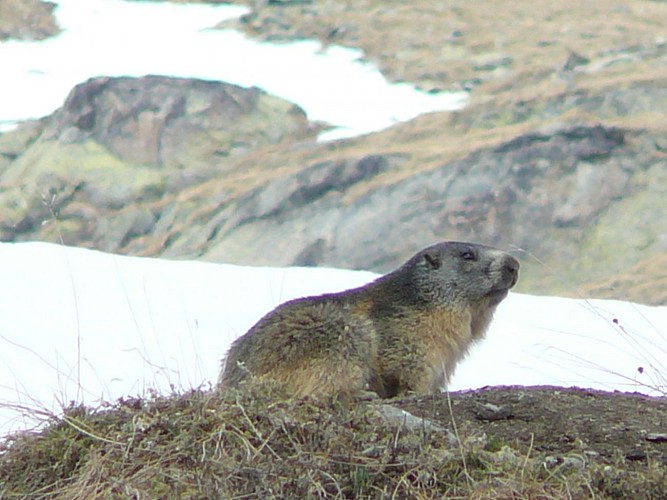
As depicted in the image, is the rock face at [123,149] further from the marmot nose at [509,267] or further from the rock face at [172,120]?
the marmot nose at [509,267]

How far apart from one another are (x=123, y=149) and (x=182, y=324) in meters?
16.4

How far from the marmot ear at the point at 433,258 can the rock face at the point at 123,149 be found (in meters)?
16.1

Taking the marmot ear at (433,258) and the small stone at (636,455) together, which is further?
the marmot ear at (433,258)

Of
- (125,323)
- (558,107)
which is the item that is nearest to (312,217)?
(558,107)

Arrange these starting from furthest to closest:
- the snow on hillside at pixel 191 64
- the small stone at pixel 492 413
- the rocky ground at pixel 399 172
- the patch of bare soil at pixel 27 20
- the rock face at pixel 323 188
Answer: the patch of bare soil at pixel 27 20, the snow on hillside at pixel 191 64, the rocky ground at pixel 399 172, the rock face at pixel 323 188, the small stone at pixel 492 413

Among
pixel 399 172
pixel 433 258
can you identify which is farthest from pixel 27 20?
pixel 433 258

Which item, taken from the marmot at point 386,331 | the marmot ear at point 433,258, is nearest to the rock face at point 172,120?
the marmot ear at point 433,258

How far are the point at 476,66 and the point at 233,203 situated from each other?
1095 cm

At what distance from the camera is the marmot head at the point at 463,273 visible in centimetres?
656

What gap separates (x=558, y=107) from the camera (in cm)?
2520

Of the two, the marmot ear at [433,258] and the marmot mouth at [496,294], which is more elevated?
the marmot ear at [433,258]

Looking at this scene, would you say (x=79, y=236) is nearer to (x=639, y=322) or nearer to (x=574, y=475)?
(x=639, y=322)

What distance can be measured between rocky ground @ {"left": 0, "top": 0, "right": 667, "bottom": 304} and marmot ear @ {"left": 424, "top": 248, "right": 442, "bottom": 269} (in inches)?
431

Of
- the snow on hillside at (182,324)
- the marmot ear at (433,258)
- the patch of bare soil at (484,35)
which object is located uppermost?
the marmot ear at (433,258)
